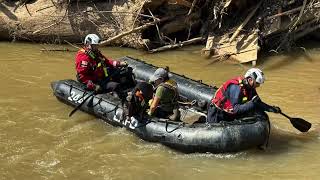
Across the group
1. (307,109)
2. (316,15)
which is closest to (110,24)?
(316,15)

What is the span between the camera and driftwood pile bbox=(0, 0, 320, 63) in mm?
13500

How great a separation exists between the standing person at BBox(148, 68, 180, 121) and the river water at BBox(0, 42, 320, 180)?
22.0 inches

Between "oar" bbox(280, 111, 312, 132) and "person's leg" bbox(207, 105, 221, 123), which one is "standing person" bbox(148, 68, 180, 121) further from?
"oar" bbox(280, 111, 312, 132)

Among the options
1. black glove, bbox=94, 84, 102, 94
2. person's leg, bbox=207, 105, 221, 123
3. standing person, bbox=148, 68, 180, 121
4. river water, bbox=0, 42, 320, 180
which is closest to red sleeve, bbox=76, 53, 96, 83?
black glove, bbox=94, 84, 102, 94

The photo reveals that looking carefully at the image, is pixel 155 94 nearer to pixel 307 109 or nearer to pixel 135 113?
pixel 135 113

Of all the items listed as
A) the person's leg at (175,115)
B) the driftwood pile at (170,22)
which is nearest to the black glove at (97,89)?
the person's leg at (175,115)

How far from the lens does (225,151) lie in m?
8.55

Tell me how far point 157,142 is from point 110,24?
20.5 feet

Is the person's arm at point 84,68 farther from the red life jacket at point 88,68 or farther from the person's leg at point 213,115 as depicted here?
the person's leg at point 213,115

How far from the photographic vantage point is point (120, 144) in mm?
9172

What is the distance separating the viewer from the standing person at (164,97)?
8836mm

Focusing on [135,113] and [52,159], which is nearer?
[52,159]

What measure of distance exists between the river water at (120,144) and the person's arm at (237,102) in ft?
2.30

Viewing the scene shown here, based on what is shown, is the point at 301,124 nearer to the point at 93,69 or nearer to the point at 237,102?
the point at 237,102
